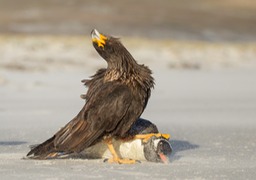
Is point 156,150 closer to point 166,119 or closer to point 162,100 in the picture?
point 166,119

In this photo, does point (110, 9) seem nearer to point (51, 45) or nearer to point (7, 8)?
point (7, 8)

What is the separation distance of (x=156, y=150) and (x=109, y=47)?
0.96m

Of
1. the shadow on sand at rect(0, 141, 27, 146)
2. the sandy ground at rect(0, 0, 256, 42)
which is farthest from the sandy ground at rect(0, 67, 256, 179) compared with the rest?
the sandy ground at rect(0, 0, 256, 42)

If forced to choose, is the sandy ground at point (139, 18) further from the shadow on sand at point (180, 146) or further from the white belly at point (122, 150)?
the white belly at point (122, 150)

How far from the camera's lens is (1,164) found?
23.2 ft

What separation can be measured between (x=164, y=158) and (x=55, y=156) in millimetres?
942

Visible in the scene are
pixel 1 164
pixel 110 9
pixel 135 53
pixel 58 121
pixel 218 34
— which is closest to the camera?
pixel 1 164

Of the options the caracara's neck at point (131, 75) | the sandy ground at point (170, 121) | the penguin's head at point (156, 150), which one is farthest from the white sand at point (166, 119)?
the caracara's neck at point (131, 75)

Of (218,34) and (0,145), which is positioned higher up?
(218,34)

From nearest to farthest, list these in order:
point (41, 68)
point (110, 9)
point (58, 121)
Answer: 1. point (58, 121)
2. point (41, 68)
3. point (110, 9)

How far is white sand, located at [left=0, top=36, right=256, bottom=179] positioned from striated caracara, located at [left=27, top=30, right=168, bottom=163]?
162mm

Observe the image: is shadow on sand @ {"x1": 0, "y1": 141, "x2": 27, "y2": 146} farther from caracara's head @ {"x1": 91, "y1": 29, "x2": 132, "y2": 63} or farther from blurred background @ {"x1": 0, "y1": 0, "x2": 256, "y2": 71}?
blurred background @ {"x1": 0, "y1": 0, "x2": 256, "y2": 71}

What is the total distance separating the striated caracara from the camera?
A: 7172 mm

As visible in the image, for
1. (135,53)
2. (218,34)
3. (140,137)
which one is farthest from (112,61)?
(218,34)
